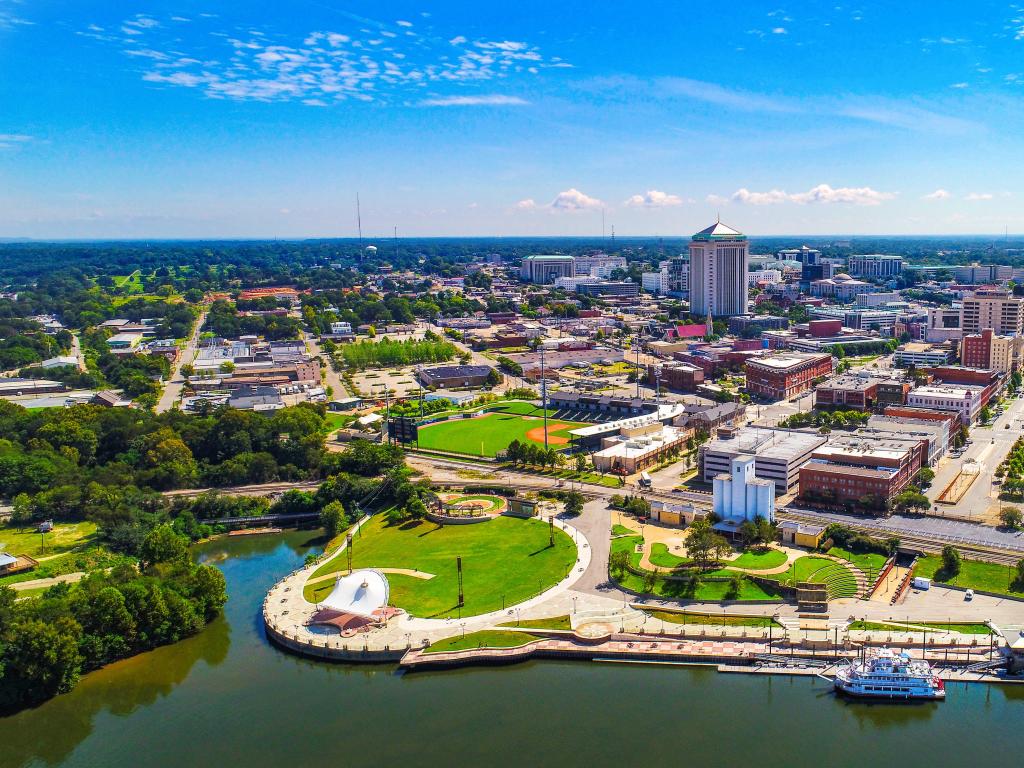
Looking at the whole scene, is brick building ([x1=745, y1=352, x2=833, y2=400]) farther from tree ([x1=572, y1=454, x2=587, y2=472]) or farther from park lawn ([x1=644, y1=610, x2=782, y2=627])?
park lawn ([x1=644, y1=610, x2=782, y2=627])

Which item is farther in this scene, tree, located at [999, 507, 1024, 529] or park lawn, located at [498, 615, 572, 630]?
tree, located at [999, 507, 1024, 529]

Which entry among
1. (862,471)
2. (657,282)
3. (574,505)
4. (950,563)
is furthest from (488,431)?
(657,282)

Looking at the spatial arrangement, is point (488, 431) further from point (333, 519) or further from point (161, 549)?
point (161, 549)

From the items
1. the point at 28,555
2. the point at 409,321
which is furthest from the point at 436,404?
the point at 409,321

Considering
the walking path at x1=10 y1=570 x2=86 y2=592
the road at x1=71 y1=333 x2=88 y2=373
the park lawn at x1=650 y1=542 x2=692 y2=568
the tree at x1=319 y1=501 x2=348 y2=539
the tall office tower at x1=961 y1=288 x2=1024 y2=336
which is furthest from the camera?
the tall office tower at x1=961 y1=288 x2=1024 y2=336

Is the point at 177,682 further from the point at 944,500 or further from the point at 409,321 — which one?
the point at 409,321

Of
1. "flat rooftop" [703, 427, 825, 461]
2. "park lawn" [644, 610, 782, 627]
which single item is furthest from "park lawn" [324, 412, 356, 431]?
"park lawn" [644, 610, 782, 627]

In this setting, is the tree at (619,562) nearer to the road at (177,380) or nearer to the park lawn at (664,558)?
the park lawn at (664,558)
